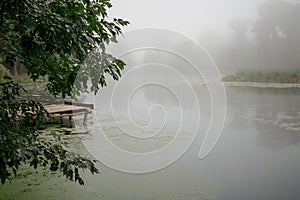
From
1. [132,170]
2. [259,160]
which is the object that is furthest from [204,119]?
[132,170]

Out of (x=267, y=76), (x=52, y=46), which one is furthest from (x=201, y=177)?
(x=267, y=76)

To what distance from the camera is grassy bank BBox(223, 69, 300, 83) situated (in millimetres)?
17531

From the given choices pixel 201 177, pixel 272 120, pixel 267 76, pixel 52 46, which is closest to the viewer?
pixel 52 46

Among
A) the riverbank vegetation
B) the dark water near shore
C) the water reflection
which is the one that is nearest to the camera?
the riverbank vegetation

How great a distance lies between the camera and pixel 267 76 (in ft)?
61.8

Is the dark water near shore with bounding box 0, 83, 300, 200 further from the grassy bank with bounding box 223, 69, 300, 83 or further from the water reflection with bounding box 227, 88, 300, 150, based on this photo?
the grassy bank with bounding box 223, 69, 300, 83

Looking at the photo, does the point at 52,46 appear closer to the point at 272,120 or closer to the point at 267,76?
the point at 272,120

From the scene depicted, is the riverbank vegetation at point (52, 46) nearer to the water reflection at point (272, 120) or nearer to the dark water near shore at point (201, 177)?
the dark water near shore at point (201, 177)

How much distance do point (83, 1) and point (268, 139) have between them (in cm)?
475

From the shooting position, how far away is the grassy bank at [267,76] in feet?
57.5

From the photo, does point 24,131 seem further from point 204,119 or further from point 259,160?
point 204,119

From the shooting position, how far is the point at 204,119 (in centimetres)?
709

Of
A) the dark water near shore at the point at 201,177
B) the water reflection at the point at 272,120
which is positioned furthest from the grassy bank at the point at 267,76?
the dark water near shore at the point at 201,177

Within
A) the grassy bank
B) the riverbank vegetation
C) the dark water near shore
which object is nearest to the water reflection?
the dark water near shore
